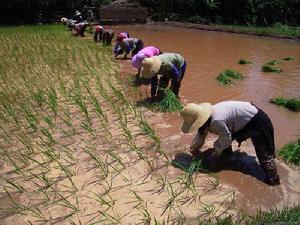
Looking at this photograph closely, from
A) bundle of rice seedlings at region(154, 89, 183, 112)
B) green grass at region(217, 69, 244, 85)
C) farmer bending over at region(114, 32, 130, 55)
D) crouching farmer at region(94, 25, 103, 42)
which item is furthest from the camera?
crouching farmer at region(94, 25, 103, 42)

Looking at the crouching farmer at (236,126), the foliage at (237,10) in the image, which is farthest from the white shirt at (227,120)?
the foliage at (237,10)

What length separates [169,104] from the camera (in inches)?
231

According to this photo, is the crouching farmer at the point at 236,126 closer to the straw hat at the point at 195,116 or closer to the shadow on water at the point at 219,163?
the straw hat at the point at 195,116

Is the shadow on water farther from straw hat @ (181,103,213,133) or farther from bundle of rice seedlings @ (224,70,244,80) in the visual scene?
bundle of rice seedlings @ (224,70,244,80)

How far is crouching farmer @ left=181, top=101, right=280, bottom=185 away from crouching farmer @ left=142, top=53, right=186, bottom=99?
1.69 meters

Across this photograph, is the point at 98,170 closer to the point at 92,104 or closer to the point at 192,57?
the point at 92,104

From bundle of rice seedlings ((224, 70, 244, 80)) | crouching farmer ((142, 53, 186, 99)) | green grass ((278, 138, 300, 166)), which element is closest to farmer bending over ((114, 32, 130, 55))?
bundle of rice seedlings ((224, 70, 244, 80))

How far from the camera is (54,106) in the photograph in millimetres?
5680

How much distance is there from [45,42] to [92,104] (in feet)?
20.5

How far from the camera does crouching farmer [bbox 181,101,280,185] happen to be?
3.82 m

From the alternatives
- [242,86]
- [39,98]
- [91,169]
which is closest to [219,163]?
[91,169]

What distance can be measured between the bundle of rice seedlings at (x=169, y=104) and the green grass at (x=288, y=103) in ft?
6.03

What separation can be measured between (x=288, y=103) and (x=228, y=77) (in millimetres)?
1914

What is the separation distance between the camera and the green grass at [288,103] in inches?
245
